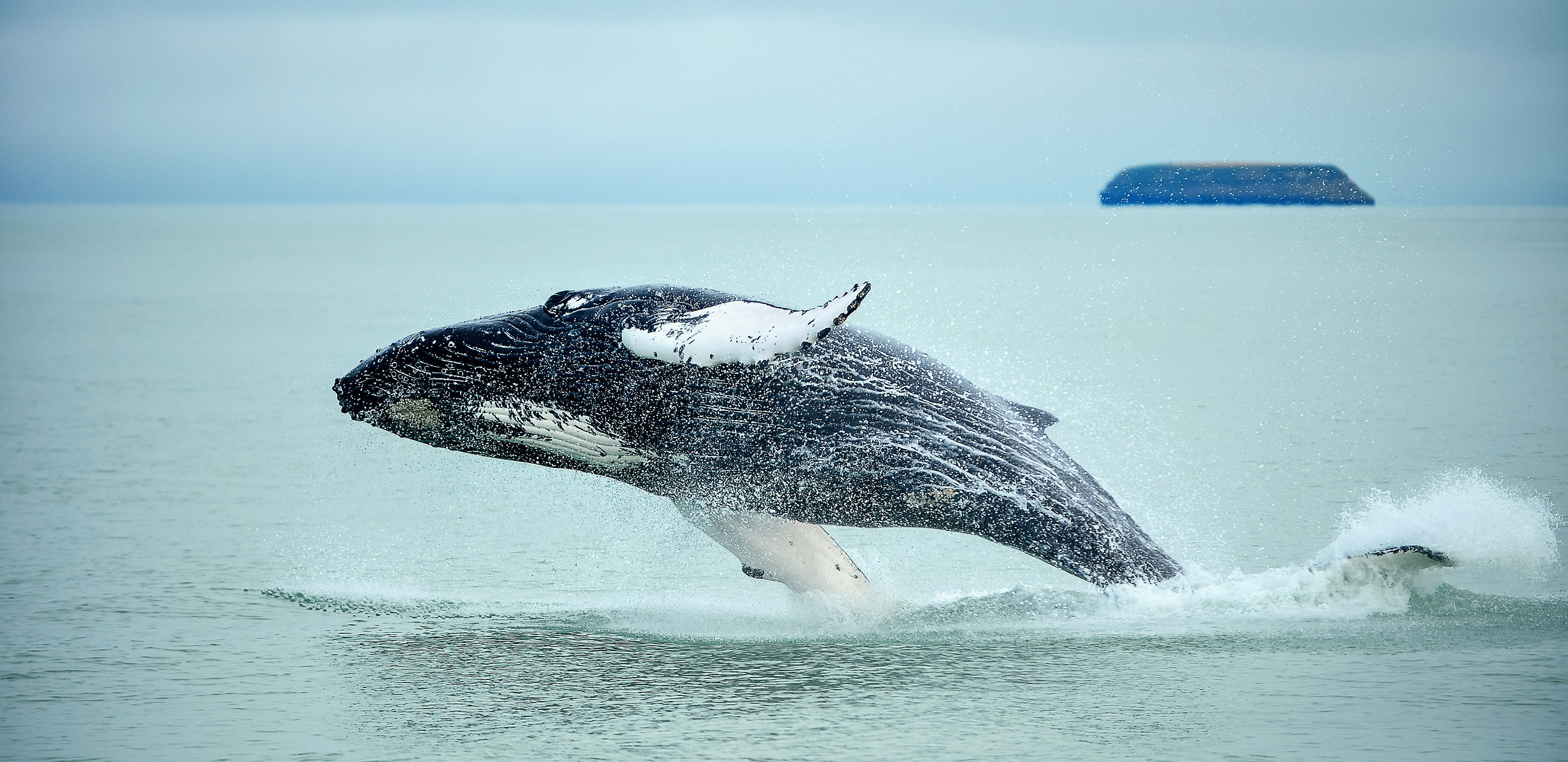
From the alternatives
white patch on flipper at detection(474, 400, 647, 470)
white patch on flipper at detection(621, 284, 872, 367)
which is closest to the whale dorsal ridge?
white patch on flipper at detection(621, 284, 872, 367)

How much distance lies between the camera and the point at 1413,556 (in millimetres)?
8586

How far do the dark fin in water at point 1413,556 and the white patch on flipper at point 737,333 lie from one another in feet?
10.7

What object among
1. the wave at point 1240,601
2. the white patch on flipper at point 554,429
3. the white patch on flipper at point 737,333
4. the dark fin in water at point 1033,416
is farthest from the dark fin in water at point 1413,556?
the white patch on flipper at point 554,429

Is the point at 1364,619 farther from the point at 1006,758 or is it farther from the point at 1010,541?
the point at 1006,758

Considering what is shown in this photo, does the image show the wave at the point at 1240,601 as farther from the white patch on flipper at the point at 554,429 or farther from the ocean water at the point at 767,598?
the white patch on flipper at the point at 554,429

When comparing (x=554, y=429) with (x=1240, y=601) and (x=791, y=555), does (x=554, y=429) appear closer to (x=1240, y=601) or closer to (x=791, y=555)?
(x=791, y=555)

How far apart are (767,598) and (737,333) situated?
2388 millimetres

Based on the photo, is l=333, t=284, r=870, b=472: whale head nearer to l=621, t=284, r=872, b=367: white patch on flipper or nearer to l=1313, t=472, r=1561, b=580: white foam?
l=621, t=284, r=872, b=367: white patch on flipper

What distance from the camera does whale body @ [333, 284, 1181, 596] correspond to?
8305 millimetres

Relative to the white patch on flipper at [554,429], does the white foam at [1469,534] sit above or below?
below

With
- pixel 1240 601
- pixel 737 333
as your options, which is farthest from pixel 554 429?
pixel 1240 601

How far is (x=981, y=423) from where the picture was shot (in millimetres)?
8719

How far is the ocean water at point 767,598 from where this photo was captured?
695 cm

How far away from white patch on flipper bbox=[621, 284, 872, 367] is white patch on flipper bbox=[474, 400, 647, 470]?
0.55 metres
